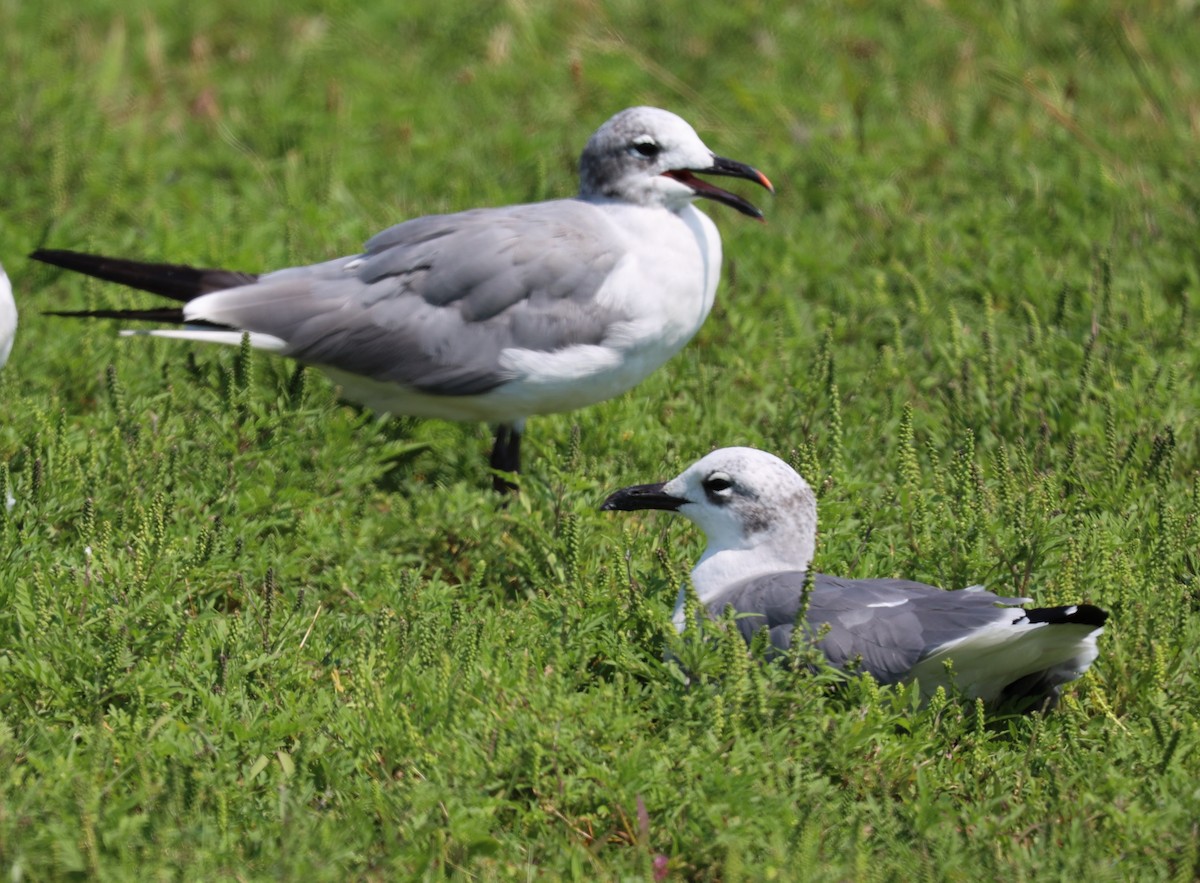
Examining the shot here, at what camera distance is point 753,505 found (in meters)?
4.10

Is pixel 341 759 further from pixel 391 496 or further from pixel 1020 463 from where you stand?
pixel 1020 463

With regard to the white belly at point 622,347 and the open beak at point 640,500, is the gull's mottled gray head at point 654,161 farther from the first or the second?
the open beak at point 640,500

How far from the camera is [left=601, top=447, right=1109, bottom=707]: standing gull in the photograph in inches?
143

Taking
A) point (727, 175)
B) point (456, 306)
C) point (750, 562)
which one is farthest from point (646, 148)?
point (750, 562)

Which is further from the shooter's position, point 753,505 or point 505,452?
point 505,452

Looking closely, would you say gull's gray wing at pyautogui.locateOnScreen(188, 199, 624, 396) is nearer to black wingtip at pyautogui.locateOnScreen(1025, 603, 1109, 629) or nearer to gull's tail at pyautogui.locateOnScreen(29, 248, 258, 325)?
gull's tail at pyautogui.locateOnScreen(29, 248, 258, 325)

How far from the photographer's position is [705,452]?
17.1ft

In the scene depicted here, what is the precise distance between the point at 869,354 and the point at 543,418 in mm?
1323

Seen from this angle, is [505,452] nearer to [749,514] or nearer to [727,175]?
[727,175]

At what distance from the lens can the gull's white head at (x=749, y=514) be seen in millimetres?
4094

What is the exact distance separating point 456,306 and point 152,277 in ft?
3.49

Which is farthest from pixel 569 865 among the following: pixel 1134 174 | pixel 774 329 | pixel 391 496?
pixel 1134 174

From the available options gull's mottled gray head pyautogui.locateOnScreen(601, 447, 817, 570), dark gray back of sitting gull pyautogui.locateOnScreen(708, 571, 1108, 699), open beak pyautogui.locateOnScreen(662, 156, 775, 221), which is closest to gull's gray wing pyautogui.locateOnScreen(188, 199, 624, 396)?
open beak pyautogui.locateOnScreen(662, 156, 775, 221)

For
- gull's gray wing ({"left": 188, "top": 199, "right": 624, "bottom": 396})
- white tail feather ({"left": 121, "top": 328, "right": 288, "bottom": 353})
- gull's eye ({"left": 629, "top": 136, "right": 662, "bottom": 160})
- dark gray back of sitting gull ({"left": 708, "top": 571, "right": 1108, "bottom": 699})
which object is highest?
gull's eye ({"left": 629, "top": 136, "right": 662, "bottom": 160})
